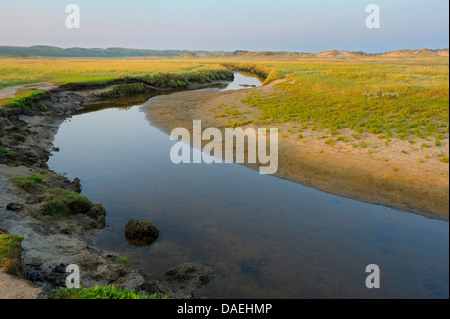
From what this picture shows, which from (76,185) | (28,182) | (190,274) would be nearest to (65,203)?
(28,182)

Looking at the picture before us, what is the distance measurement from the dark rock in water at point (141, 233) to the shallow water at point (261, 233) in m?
0.31

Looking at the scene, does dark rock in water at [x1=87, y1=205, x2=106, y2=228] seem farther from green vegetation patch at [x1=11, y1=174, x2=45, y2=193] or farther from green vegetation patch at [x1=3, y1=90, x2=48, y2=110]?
green vegetation patch at [x1=3, y1=90, x2=48, y2=110]

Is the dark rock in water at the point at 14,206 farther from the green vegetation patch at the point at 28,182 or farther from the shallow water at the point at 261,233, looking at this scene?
the shallow water at the point at 261,233

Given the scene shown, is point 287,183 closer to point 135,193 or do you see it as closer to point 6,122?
point 135,193

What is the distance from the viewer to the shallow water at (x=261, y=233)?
9.60m

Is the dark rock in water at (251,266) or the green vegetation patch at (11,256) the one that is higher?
the green vegetation patch at (11,256)

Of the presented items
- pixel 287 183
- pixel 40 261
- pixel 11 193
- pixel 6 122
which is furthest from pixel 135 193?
pixel 6 122

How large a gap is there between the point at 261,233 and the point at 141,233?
17.7 ft

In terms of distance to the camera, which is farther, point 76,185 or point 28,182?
point 76,185

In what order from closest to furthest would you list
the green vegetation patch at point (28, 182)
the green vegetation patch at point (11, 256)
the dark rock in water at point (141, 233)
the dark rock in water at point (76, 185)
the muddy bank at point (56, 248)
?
the green vegetation patch at point (11, 256), the muddy bank at point (56, 248), the dark rock in water at point (141, 233), the green vegetation patch at point (28, 182), the dark rock in water at point (76, 185)

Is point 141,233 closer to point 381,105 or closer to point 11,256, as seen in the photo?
point 11,256

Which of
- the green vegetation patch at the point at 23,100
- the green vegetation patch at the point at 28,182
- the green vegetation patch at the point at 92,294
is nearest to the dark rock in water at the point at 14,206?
the green vegetation patch at the point at 28,182

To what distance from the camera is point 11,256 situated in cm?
873
